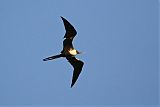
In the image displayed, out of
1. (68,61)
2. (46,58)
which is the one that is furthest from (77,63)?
(46,58)

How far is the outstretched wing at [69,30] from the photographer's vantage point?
25125mm

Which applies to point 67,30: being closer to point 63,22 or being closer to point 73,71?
point 63,22

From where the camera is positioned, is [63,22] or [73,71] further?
[73,71]

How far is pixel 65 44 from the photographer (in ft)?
83.7

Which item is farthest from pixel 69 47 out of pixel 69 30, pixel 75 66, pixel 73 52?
pixel 75 66

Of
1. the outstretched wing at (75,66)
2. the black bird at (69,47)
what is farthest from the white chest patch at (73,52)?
the outstretched wing at (75,66)

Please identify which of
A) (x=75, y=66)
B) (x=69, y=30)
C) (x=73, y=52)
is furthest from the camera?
(x=75, y=66)

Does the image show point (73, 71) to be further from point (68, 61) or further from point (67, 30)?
point (67, 30)

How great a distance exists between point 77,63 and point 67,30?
2.02m

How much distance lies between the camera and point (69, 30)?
25.4 m

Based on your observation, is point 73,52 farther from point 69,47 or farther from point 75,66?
point 75,66

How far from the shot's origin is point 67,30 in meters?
25.3

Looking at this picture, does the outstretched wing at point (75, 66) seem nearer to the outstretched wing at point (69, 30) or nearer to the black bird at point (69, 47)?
the black bird at point (69, 47)

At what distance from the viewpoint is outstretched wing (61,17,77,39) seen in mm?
25125
